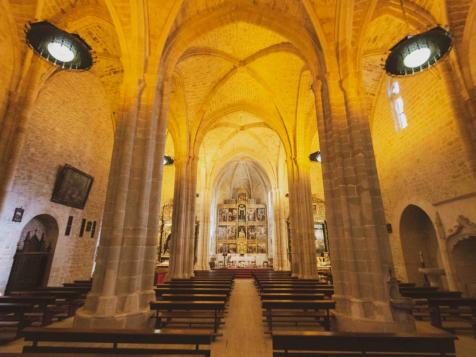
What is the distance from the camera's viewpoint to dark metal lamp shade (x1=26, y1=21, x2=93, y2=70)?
15.8ft

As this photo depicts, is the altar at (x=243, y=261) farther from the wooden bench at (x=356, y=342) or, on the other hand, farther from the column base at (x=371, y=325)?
the wooden bench at (x=356, y=342)

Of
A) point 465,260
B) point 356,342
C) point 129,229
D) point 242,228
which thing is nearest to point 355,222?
point 356,342

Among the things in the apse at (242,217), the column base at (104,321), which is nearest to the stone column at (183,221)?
the column base at (104,321)

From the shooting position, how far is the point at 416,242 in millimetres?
10289

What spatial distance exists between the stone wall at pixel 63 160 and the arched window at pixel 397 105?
45.4 ft

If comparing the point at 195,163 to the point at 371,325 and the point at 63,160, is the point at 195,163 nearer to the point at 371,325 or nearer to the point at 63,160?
the point at 63,160

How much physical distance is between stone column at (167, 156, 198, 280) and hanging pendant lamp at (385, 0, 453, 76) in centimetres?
1025

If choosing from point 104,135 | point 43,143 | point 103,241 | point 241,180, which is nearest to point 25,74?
point 43,143

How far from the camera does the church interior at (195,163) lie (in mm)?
4828

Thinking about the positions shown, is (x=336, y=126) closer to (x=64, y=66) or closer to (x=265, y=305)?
(x=265, y=305)

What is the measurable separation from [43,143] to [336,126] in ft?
33.1

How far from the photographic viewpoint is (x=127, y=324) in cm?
490

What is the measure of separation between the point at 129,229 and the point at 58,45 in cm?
448

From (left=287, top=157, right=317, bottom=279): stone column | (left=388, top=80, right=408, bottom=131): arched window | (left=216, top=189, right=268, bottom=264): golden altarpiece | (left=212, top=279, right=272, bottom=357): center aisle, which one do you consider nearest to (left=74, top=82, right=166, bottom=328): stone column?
(left=212, top=279, right=272, bottom=357): center aisle
